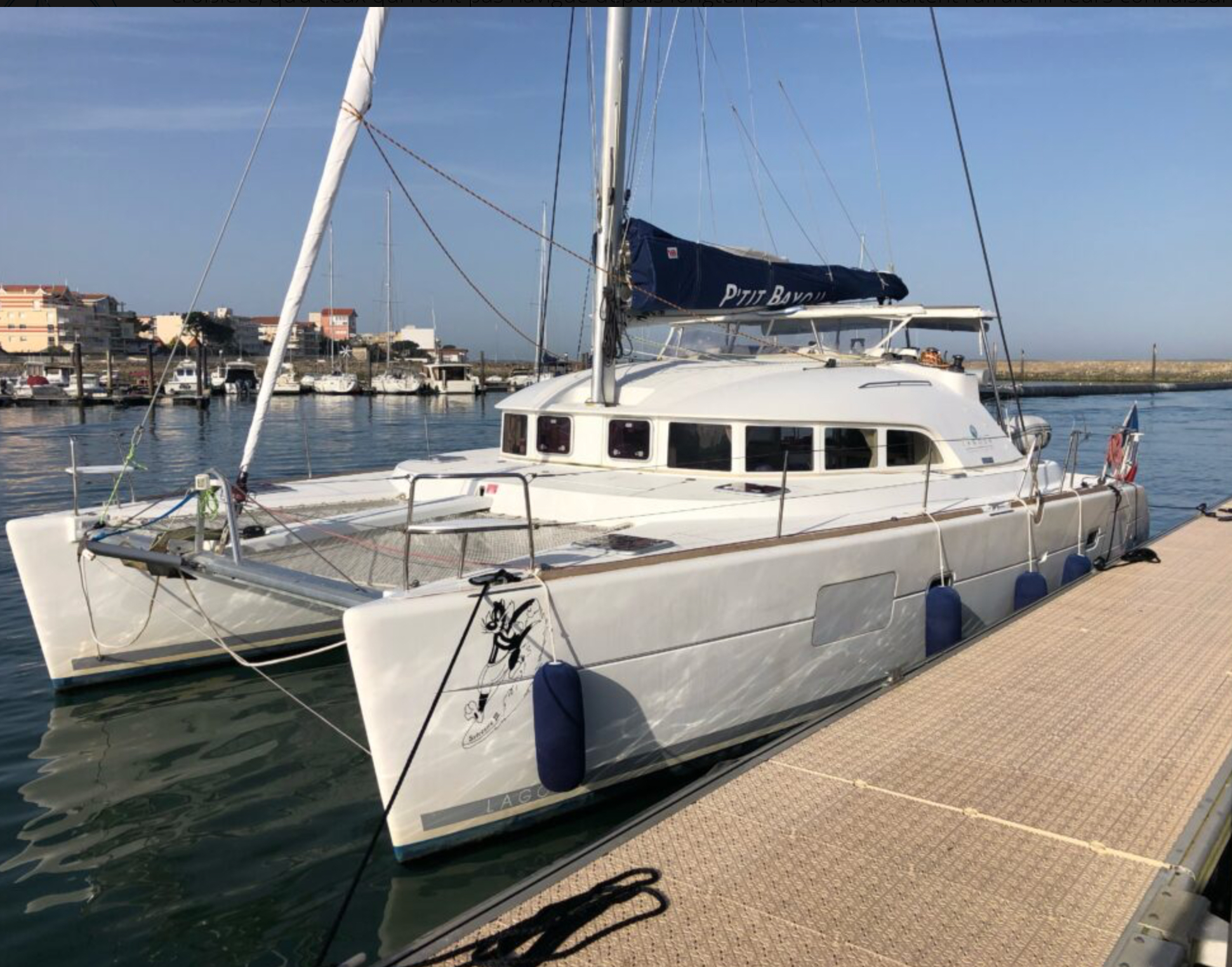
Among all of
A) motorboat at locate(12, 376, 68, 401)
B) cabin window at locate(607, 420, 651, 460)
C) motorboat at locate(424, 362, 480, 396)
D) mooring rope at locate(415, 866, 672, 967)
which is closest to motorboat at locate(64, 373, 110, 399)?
motorboat at locate(12, 376, 68, 401)

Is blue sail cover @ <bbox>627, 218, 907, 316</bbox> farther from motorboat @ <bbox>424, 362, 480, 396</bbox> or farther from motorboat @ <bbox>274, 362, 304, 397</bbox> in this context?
motorboat @ <bbox>424, 362, 480, 396</bbox>

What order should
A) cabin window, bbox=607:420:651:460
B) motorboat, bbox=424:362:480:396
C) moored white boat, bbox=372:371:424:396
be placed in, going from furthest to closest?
motorboat, bbox=424:362:480:396
moored white boat, bbox=372:371:424:396
cabin window, bbox=607:420:651:460

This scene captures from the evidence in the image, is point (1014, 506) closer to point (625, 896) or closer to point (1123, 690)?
point (1123, 690)

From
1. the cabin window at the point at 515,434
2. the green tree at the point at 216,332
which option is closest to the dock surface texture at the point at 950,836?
the cabin window at the point at 515,434

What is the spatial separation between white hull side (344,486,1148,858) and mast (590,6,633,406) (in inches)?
118

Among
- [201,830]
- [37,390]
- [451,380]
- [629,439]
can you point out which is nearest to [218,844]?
[201,830]

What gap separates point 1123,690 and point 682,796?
2882 millimetres

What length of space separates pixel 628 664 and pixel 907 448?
164 inches

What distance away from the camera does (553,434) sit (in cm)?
851

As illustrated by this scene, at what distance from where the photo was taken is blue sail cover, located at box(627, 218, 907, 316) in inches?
323

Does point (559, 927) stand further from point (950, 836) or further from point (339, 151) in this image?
point (339, 151)

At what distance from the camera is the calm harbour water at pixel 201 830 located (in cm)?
436

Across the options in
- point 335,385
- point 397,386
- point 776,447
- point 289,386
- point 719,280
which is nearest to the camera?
point 776,447

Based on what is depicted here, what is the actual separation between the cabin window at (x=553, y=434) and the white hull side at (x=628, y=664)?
3204mm
